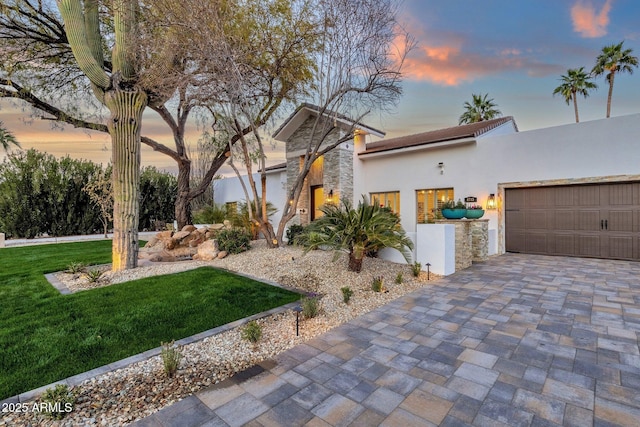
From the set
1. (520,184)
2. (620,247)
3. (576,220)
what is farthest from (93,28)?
(620,247)

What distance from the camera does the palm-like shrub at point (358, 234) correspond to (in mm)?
6425

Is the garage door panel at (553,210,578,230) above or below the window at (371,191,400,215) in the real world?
below

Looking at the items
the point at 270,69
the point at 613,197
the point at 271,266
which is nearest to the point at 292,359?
the point at 271,266

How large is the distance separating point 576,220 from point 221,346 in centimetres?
1126

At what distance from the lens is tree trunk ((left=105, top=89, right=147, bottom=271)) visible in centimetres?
704

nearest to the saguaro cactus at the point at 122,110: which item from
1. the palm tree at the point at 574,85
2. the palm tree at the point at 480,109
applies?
the palm tree at the point at 480,109

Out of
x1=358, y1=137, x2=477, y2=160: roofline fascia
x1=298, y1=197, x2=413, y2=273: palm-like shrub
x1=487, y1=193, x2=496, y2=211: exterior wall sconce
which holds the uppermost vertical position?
x1=358, y1=137, x2=477, y2=160: roofline fascia

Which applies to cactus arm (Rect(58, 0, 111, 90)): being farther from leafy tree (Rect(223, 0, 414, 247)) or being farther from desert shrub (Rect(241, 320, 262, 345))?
desert shrub (Rect(241, 320, 262, 345))

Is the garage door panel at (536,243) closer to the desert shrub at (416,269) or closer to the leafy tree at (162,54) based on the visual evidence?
the desert shrub at (416,269)

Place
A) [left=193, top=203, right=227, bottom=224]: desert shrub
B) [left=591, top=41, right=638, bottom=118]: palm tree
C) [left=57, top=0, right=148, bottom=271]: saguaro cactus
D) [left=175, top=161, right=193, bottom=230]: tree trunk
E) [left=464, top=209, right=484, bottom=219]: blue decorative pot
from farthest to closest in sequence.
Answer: [left=591, top=41, right=638, bottom=118]: palm tree → [left=193, top=203, right=227, bottom=224]: desert shrub → [left=175, top=161, right=193, bottom=230]: tree trunk → [left=464, top=209, right=484, bottom=219]: blue decorative pot → [left=57, top=0, right=148, bottom=271]: saguaro cactus

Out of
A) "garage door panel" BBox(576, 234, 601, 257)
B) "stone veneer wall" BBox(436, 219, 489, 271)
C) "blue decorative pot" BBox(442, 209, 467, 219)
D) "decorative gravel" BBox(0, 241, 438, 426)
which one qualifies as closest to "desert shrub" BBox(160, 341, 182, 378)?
"decorative gravel" BBox(0, 241, 438, 426)

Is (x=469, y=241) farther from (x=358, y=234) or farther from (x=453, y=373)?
(x=453, y=373)

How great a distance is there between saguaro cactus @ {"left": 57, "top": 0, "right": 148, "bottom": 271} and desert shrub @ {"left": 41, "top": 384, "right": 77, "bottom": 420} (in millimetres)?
→ 5537

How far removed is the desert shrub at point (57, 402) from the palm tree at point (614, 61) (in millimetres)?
25573
